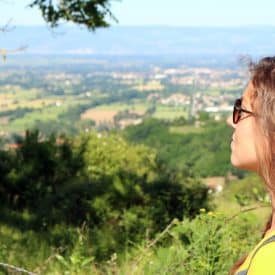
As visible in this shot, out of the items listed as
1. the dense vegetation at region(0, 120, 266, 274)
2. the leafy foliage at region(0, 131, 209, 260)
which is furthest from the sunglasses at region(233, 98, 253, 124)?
the leafy foliage at region(0, 131, 209, 260)

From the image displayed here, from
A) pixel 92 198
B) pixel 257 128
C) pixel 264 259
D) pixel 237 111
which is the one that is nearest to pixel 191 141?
pixel 92 198

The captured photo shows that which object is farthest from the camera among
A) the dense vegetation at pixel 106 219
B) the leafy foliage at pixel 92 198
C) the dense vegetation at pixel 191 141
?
the dense vegetation at pixel 191 141

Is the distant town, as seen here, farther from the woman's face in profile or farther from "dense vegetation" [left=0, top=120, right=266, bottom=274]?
the woman's face in profile

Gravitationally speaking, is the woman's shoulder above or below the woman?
below

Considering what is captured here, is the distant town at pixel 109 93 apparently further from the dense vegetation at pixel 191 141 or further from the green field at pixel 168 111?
the dense vegetation at pixel 191 141

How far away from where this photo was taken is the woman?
65.2 inches

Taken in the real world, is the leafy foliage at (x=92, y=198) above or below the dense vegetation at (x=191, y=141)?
above

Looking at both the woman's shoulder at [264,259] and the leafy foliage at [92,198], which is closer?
the woman's shoulder at [264,259]

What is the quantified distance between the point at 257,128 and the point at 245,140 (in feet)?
0.26

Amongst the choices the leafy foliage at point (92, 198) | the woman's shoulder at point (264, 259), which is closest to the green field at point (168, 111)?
the leafy foliage at point (92, 198)

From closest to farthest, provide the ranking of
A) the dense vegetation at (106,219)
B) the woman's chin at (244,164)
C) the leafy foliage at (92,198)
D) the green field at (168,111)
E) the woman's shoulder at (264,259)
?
the woman's shoulder at (264,259), the woman's chin at (244,164), the dense vegetation at (106,219), the leafy foliage at (92,198), the green field at (168,111)

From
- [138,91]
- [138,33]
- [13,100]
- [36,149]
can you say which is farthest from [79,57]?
[36,149]

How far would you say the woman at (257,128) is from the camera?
5.43 ft

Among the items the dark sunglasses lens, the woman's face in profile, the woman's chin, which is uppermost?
the dark sunglasses lens
